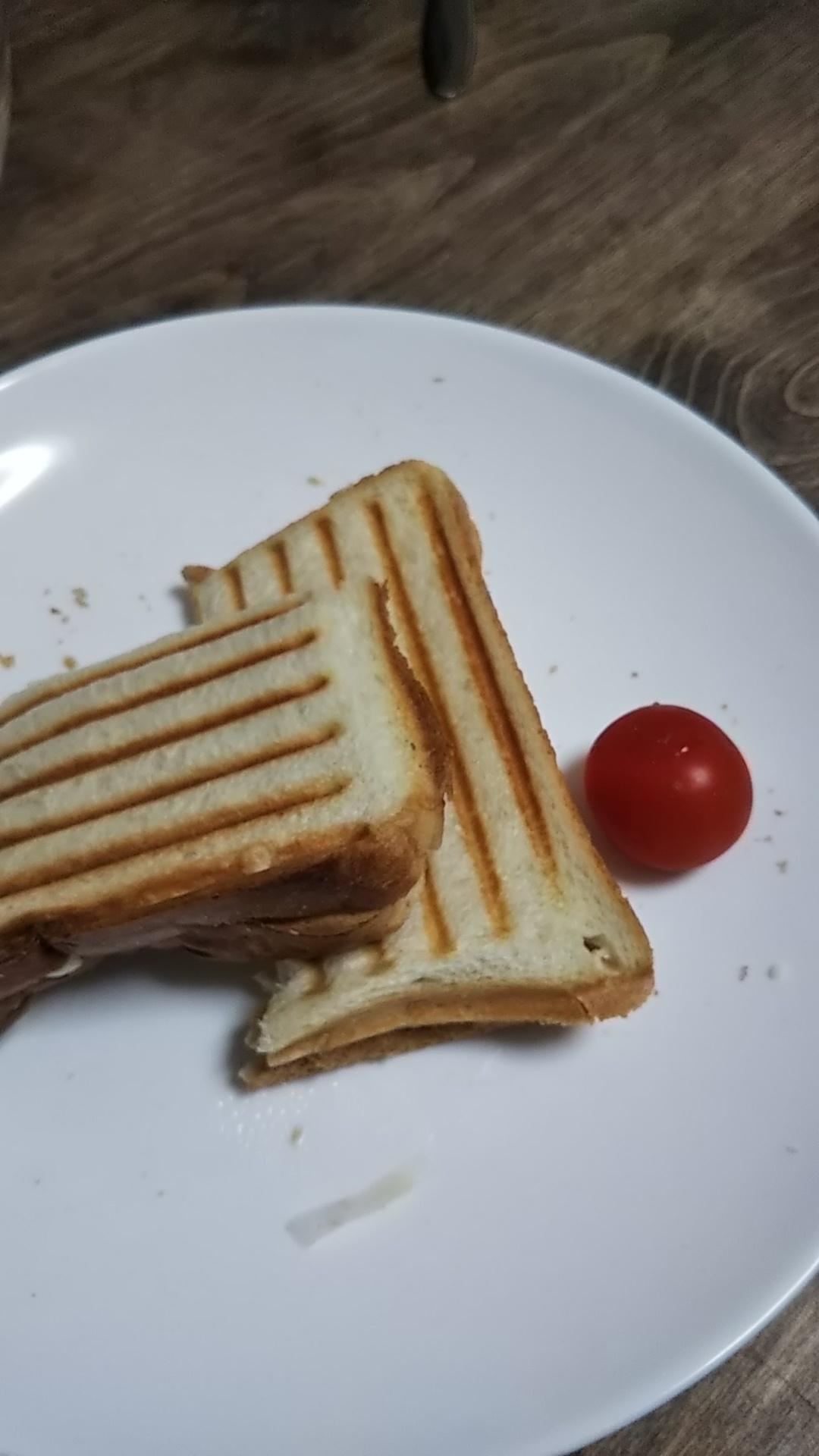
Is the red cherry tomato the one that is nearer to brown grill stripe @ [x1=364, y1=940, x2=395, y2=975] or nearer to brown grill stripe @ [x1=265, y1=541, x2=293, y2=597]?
brown grill stripe @ [x1=364, y1=940, x2=395, y2=975]

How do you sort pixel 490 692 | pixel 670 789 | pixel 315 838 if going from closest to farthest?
pixel 315 838
pixel 670 789
pixel 490 692

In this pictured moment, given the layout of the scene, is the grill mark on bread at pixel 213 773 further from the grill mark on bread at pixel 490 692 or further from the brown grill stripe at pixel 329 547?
the brown grill stripe at pixel 329 547

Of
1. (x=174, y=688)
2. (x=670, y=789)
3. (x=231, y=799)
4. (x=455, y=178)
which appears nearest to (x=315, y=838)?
(x=231, y=799)

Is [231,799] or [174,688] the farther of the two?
[174,688]

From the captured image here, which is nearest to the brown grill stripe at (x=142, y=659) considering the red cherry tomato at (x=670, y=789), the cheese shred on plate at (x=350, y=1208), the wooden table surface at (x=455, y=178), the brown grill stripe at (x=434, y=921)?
the brown grill stripe at (x=434, y=921)

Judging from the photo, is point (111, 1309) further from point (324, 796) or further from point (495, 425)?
point (495, 425)

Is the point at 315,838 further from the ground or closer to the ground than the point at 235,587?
closer to the ground

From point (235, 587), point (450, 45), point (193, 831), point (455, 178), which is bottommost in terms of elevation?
point (193, 831)

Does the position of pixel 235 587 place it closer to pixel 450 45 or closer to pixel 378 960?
pixel 378 960
